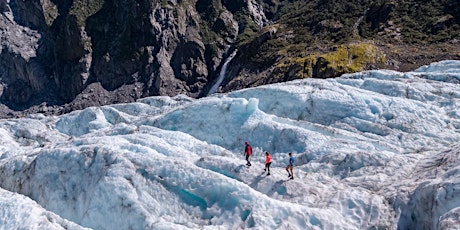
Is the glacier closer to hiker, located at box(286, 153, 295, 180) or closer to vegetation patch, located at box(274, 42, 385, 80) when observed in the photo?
hiker, located at box(286, 153, 295, 180)

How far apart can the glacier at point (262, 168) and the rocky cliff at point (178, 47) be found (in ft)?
275

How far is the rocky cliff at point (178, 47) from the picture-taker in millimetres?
135288

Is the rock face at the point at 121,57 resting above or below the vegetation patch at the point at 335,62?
below

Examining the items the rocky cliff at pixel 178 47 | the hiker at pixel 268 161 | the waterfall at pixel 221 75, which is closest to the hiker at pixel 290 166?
the hiker at pixel 268 161

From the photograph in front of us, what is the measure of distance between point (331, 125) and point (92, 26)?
175 m

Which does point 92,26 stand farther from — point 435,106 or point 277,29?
point 435,106

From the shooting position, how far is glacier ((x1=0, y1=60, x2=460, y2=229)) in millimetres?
24516

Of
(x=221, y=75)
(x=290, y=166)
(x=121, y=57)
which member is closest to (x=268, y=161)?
(x=290, y=166)

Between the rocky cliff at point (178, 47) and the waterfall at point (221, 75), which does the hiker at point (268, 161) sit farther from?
the waterfall at point (221, 75)

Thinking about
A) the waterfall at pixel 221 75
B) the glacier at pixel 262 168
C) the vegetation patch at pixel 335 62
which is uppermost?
the glacier at pixel 262 168

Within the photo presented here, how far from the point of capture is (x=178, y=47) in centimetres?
18738

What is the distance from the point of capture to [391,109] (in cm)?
4084

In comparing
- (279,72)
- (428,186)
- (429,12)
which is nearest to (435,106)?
(428,186)

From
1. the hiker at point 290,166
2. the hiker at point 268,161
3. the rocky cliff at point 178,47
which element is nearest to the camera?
the hiker at point 268,161
